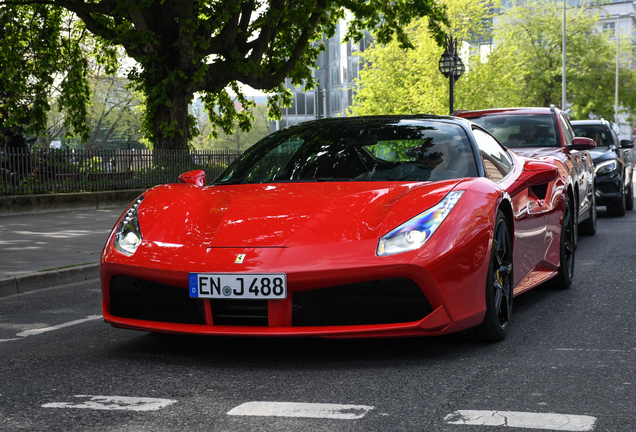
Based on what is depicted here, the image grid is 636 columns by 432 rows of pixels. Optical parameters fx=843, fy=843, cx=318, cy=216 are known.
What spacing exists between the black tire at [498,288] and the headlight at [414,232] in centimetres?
44

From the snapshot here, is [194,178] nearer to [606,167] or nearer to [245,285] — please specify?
[245,285]

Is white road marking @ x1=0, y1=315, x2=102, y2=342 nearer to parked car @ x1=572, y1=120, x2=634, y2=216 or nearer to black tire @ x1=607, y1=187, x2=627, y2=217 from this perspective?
parked car @ x1=572, y1=120, x2=634, y2=216

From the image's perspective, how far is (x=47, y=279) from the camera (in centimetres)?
796

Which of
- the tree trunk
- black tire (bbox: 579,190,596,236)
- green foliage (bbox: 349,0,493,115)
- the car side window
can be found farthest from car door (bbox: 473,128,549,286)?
green foliage (bbox: 349,0,493,115)

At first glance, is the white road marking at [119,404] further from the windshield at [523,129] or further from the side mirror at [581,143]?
the windshield at [523,129]

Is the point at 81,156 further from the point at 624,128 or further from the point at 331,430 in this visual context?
the point at 624,128

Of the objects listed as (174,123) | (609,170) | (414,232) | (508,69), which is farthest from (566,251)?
(508,69)

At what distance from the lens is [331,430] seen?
3023mm

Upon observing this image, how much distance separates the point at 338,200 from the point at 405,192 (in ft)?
1.20

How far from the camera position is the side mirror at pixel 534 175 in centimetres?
553

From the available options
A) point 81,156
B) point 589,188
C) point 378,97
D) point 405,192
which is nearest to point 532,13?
point 378,97

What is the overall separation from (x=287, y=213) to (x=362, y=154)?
964mm

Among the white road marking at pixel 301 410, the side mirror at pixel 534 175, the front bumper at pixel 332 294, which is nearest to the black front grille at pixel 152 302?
the front bumper at pixel 332 294

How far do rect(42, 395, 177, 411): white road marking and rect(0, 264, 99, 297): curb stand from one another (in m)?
4.28
